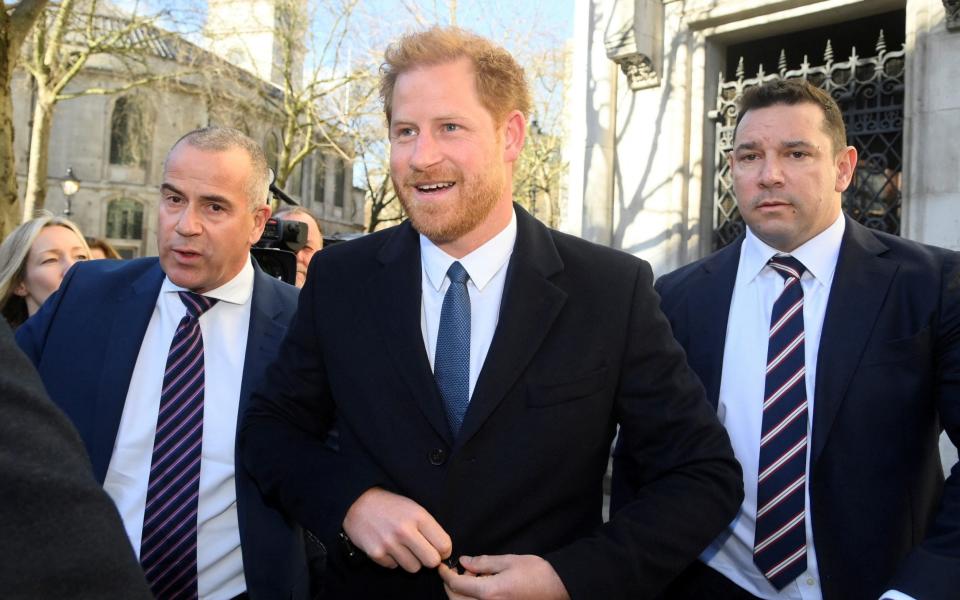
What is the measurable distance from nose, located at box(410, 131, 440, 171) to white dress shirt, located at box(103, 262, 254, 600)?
1.08m

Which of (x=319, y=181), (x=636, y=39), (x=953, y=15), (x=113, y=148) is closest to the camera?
(x=953, y=15)

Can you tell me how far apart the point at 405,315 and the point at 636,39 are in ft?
19.9

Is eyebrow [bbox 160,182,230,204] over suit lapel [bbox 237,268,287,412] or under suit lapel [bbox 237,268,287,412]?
over

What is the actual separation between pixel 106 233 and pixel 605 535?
1555 inches

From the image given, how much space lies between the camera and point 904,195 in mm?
6273

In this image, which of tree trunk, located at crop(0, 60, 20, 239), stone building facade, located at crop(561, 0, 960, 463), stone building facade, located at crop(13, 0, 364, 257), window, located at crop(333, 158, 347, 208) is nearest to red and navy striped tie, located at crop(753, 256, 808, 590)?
stone building facade, located at crop(561, 0, 960, 463)

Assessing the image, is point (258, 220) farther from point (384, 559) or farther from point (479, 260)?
point (384, 559)

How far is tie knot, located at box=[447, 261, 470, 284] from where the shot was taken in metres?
2.07

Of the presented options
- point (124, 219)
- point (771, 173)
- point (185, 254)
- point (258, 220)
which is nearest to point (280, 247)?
point (258, 220)

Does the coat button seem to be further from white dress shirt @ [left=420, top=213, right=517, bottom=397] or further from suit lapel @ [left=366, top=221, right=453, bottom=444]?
white dress shirt @ [left=420, top=213, right=517, bottom=397]

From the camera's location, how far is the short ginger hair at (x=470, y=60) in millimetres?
2057

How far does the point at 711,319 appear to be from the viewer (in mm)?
2691


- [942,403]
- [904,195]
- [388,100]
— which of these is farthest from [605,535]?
[904,195]

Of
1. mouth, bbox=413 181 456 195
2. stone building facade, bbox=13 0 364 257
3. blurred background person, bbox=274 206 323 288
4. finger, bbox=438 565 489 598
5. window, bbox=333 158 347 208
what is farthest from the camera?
window, bbox=333 158 347 208
